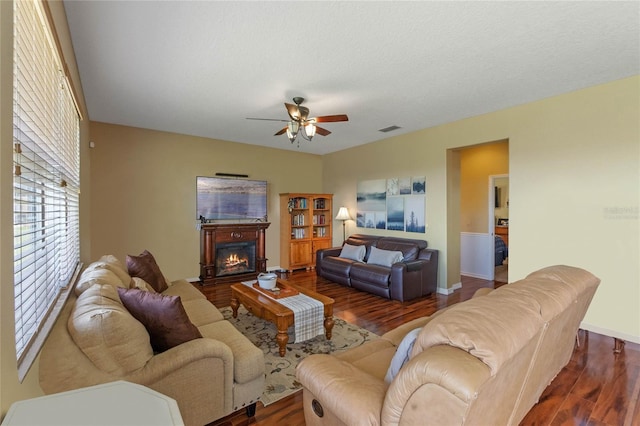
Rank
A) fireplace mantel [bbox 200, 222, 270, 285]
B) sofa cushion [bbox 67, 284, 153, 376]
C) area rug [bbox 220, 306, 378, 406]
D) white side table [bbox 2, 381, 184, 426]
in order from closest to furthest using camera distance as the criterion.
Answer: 1. white side table [bbox 2, 381, 184, 426]
2. sofa cushion [bbox 67, 284, 153, 376]
3. area rug [bbox 220, 306, 378, 406]
4. fireplace mantel [bbox 200, 222, 270, 285]

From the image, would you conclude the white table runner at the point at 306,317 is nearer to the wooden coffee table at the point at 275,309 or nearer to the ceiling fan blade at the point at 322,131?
the wooden coffee table at the point at 275,309

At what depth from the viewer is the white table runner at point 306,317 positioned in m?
2.67

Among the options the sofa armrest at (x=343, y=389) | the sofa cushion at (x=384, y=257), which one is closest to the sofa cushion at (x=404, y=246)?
the sofa cushion at (x=384, y=257)

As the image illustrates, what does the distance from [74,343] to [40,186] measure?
0.78 meters

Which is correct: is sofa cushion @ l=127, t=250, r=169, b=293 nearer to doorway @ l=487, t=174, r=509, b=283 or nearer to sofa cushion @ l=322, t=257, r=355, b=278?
sofa cushion @ l=322, t=257, r=355, b=278

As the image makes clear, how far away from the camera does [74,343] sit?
1.38 metres

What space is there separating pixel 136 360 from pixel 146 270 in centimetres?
179

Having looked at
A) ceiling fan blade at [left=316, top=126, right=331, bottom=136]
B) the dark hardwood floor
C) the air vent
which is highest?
the air vent

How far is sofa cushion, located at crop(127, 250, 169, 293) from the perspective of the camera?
2.97 metres

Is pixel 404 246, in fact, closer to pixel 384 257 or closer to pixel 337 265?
pixel 384 257

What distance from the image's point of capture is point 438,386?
2.99 feet

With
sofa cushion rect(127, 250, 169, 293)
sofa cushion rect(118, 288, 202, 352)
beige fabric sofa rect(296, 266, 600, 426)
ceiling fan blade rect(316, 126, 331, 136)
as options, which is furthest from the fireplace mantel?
beige fabric sofa rect(296, 266, 600, 426)

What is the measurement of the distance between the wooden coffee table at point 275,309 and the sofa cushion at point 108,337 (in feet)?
3.80

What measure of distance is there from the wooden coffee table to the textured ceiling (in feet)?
7.45
